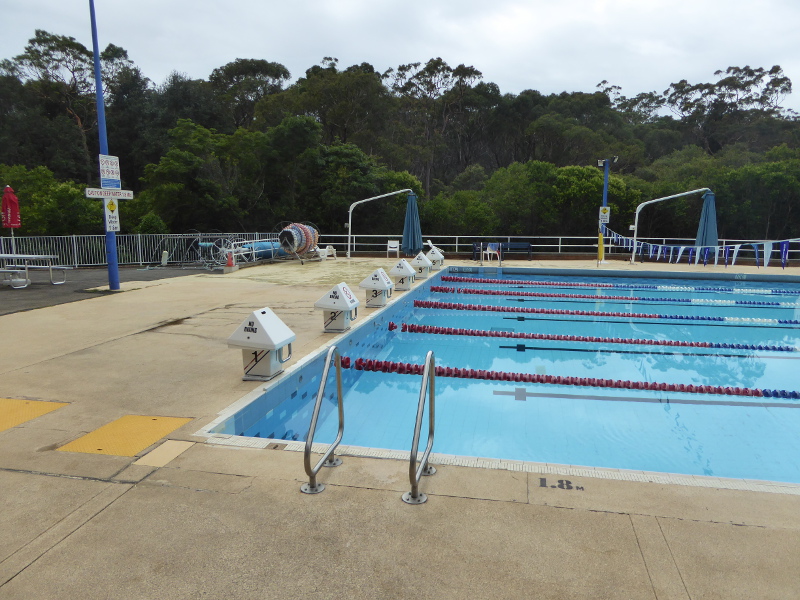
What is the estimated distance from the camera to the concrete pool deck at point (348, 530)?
2.11 m

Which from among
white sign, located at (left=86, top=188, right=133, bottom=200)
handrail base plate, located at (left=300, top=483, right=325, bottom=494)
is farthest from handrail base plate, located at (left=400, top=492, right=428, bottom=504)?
white sign, located at (left=86, top=188, right=133, bottom=200)

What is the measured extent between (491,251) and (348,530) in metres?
16.7

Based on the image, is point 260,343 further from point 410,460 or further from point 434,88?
point 434,88

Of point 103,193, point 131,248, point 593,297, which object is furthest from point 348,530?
point 131,248

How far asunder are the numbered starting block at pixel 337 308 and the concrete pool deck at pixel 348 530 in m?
2.99

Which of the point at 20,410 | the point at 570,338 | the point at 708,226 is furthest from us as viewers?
the point at 708,226

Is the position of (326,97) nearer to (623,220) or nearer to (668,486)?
(623,220)

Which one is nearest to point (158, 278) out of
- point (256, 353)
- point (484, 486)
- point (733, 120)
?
point (256, 353)

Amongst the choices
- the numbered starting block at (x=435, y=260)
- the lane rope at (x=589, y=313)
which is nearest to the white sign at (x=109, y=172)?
the lane rope at (x=589, y=313)

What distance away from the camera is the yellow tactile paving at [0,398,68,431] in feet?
12.6

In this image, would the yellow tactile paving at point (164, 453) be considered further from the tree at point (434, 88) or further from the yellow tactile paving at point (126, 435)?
the tree at point (434, 88)

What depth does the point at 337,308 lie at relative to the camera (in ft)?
22.0

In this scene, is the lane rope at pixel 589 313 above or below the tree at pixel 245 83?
below

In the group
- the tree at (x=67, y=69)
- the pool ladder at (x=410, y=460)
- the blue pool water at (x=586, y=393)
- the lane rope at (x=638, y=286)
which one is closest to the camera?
the pool ladder at (x=410, y=460)
